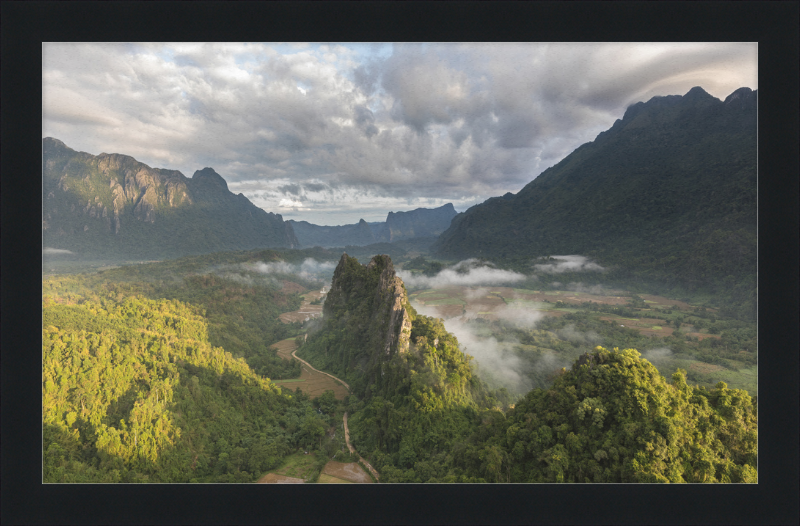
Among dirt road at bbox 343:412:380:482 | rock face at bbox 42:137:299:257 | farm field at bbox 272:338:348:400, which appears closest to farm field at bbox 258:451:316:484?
dirt road at bbox 343:412:380:482

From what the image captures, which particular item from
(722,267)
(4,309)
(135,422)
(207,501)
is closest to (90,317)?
(135,422)

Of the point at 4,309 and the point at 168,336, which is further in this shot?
the point at 168,336

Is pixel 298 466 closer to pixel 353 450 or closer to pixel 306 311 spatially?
pixel 353 450

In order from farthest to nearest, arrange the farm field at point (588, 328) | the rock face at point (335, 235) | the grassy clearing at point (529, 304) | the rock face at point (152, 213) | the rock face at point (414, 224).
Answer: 1. the rock face at point (414, 224)
2. the rock face at point (335, 235)
3. the rock face at point (152, 213)
4. the grassy clearing at point (529, 304)
5. the farm field at point (588, 328)

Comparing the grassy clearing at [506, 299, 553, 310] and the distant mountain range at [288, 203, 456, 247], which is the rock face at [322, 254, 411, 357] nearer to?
the grassy clearing at [506, 299, 553, 310]

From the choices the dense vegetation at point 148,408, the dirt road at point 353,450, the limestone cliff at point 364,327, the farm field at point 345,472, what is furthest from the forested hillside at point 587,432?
the dense vegetation at point 148,408

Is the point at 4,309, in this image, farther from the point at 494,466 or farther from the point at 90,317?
the point at 90,317

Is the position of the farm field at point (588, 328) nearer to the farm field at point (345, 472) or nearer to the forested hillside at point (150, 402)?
the farm field at point (345, 472)
